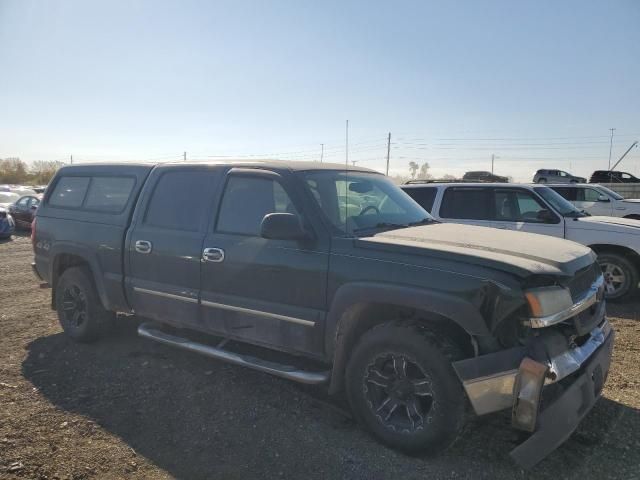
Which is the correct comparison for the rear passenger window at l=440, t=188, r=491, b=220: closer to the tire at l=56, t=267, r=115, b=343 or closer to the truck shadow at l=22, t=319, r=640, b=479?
the truck shadow at l=22, t=319, r=640, b=479

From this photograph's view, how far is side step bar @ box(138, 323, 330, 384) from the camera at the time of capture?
11.3ft

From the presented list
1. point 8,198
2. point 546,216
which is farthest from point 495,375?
point 8,198

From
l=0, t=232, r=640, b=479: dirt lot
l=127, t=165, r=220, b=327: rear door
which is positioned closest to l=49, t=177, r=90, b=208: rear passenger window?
l=127, t=165, r=220, b=327: rear door

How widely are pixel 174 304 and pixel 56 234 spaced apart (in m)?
1.96

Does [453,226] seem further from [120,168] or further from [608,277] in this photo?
[608,277]

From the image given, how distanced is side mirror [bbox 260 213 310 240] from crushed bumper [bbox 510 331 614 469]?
6.10ft

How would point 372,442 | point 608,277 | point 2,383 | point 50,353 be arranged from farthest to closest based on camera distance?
point 608,277
point 50,353
point 2,383
point 372,442

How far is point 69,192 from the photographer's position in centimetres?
537

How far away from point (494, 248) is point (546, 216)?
4.93 meters

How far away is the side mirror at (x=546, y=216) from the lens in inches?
291

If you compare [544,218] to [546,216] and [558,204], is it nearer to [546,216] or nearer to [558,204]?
[546,216]

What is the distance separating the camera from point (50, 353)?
16.1ft

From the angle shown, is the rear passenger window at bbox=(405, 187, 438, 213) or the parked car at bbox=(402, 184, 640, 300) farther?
the rear passenger window at bbox=(405, 187, 438, 213)

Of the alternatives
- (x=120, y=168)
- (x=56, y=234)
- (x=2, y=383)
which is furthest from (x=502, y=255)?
(x=56, y=234)
